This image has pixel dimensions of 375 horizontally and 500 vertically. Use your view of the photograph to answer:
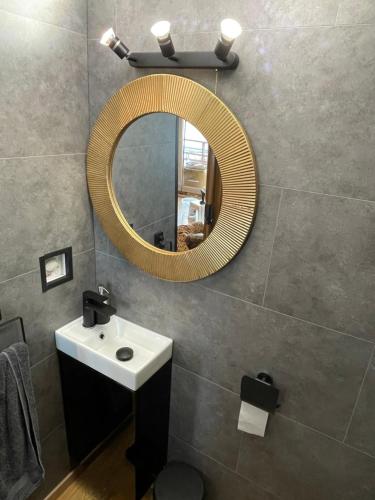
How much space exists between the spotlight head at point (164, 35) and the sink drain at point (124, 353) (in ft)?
3.68

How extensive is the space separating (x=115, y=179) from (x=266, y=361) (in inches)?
37.0

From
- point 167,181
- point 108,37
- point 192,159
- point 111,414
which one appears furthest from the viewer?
point 111,414

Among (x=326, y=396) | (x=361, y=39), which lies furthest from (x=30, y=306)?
(x=361, y=39)

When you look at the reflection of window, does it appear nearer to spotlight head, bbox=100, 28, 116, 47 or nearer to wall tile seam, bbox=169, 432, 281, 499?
spotlight head, bbox=100, 28, 116, 47

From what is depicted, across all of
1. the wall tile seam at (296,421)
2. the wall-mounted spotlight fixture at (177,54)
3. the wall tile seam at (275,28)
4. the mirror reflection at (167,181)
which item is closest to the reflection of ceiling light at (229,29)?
the wall-mounted spotlight fixture at (177,54)

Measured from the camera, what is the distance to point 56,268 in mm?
1410

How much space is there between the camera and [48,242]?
1319 mm

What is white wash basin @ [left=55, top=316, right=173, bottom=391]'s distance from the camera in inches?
50.9

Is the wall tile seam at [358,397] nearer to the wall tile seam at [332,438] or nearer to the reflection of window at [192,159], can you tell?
the wall tile seam at [332,438]

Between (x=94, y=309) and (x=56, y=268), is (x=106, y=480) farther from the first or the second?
(x=56, y=268)

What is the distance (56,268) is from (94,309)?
25 centimetres

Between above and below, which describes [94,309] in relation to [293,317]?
below


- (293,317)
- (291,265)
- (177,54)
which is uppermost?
(177,54)

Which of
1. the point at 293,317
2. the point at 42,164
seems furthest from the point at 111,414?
the point at 42,164
